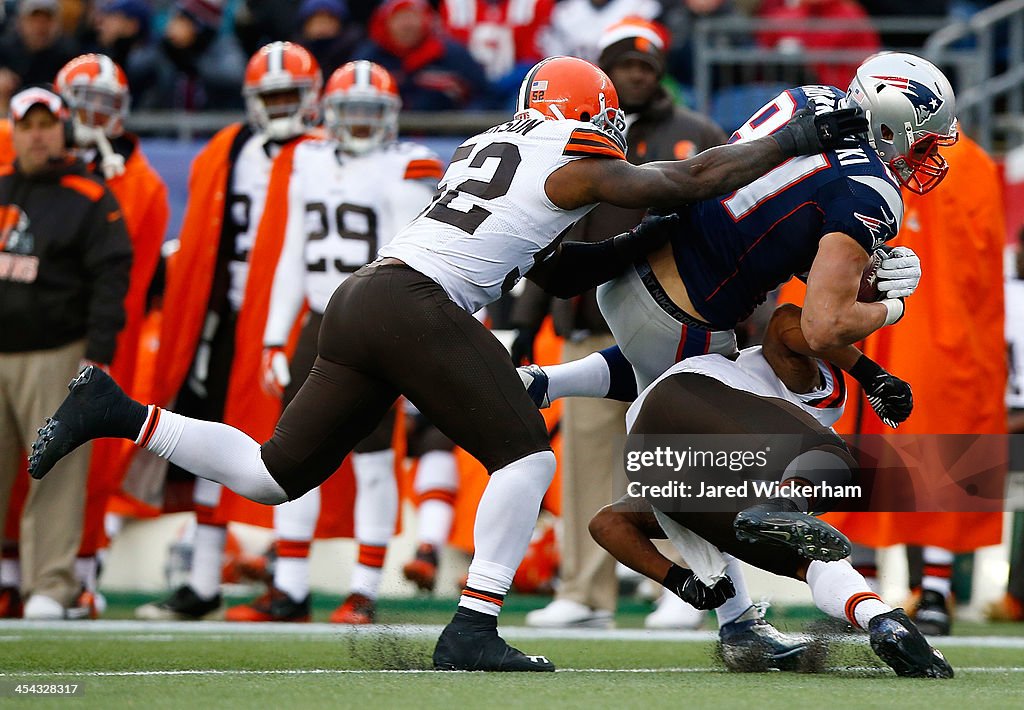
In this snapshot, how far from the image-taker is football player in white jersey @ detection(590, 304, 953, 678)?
4.48 metres

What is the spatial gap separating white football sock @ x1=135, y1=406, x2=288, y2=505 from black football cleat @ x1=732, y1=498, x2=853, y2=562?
1376 millimetres

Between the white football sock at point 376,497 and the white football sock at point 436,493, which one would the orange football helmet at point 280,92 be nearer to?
the white football sock at point 376,497

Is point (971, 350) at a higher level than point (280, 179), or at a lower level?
lower

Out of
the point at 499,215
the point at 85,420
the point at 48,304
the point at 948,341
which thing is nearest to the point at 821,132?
the point at 499,215

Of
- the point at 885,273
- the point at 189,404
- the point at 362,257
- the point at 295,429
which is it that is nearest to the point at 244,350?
the point at 189,404

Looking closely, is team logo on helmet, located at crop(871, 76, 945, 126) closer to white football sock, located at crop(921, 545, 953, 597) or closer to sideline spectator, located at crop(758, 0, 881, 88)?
white football sock, located at crop(921, 545, 953, 597)

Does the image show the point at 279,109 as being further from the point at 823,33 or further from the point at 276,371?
the point at 823,33

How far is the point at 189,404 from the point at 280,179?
117 centimetres

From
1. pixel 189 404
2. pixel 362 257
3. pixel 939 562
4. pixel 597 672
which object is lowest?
pixel 597 672

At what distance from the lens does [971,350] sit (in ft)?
23.6

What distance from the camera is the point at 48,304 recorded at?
7.04 m

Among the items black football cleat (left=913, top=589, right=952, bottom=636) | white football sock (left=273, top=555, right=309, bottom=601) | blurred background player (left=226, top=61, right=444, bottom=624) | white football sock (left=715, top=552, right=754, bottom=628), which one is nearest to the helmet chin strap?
blurred background player (left=226, top=61, right=444, bottom=624)

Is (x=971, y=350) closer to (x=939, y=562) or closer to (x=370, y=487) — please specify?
(x=939, y=562)

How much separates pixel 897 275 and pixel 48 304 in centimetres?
390
